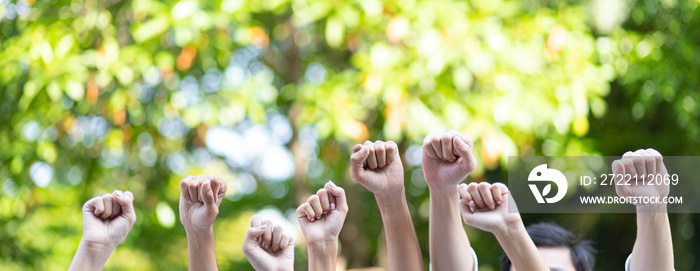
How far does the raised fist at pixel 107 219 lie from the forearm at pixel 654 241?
1.01m

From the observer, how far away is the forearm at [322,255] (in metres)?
1.31

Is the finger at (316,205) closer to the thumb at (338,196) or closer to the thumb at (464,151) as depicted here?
the thumb at (338,196)

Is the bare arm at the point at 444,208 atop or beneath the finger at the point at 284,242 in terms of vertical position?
atop

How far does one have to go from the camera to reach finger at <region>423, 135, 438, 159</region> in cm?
128

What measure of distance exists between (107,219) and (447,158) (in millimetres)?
717

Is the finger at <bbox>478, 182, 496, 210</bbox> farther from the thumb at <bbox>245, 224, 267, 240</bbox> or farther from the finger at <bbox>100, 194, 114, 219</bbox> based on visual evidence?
the finger at <bbox>100, 194, 114, 219</bbox>

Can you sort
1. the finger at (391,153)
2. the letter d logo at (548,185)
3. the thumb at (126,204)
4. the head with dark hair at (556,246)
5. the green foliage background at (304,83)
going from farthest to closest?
the green foliage background at (304,83)
the head with dark hair at (556,246)
the letter d logo at (548,185)
the thumb at (126,204)
the finger at (391,153)

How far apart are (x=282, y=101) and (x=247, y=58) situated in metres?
0.34

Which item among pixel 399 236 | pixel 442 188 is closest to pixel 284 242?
pixel 399 236

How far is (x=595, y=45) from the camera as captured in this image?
9.57 ft

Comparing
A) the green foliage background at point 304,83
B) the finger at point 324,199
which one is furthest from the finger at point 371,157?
the green foliage background at point 304,83

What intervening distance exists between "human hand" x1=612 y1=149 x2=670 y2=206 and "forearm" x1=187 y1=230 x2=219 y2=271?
0.81 metres

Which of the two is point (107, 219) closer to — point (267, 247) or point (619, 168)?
point (267, 247)

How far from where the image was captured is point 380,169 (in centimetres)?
133
